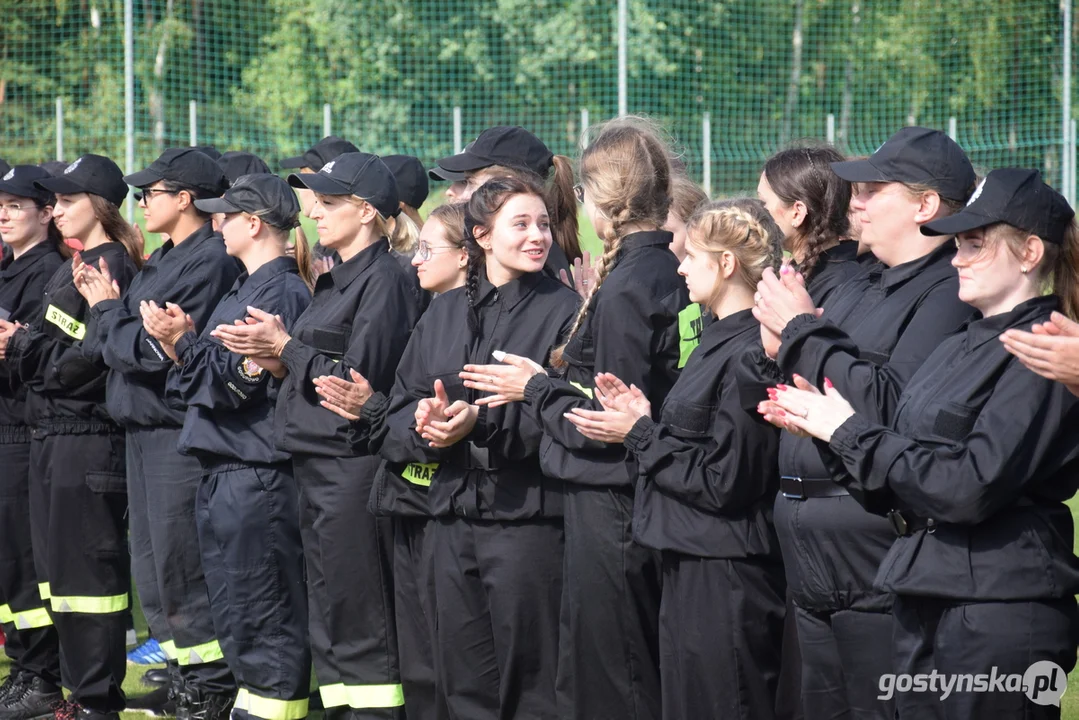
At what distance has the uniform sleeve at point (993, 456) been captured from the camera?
10.00ft

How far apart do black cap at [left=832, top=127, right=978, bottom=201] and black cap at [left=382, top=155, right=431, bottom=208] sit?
2921mm

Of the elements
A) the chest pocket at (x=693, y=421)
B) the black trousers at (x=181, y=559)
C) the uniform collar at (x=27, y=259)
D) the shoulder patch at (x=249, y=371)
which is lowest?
the black trousers at (x=181, y=559)

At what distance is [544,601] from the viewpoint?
4445mm

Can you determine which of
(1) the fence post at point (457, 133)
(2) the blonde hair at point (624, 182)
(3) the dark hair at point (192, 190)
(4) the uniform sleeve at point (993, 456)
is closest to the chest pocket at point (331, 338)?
(2) the blonde hair at point (624, 182)

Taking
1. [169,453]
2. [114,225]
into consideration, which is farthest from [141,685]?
[114,225]

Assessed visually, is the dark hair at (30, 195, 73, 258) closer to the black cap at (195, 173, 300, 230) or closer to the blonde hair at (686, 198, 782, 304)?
the black cap at (195, 173, 300, 230)

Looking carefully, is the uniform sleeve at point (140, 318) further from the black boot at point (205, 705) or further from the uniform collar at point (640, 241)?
the uniform collar at point (640, 241)

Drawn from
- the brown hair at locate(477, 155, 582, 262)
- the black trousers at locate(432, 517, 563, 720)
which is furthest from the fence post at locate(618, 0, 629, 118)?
the black trousers at locate(432, 517, 563, 720)

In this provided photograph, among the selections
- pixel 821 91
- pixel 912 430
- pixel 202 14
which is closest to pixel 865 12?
pixel 821 91

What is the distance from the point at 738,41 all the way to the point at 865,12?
2.69 m

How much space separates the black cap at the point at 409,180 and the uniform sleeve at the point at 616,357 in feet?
7.41

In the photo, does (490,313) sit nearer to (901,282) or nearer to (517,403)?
(517,403)

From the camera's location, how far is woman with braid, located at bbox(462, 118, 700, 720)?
422 cm

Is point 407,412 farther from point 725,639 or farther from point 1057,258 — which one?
point 1057,258
